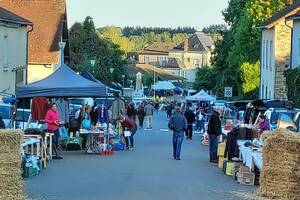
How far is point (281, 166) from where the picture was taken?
15758mm

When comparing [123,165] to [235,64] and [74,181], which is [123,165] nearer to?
[74,181]

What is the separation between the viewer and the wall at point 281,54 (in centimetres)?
5159

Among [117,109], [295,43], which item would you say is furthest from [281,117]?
[295,43]

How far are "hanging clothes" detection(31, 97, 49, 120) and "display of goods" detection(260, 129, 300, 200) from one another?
44.2ft

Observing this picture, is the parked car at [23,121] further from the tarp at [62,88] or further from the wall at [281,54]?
the wall at [281,54]

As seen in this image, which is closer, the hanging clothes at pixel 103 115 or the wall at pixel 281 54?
the hanging clothes at pixel 103 115

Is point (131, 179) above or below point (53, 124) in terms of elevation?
below

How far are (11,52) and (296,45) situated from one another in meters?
15.7

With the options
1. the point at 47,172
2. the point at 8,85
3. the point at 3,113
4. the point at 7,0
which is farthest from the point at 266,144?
the point at 7,0

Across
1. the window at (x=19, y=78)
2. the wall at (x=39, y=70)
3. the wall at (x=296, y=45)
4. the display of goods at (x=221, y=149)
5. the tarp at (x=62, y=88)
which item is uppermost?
the wall at (x=296, y=45)

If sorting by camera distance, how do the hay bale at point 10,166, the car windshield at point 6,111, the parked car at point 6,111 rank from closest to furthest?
1. the hay bale at point 10,166
2. the parked car at point 6,111
3. the car windshield at point 6,111

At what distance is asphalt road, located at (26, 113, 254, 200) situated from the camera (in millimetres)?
16578

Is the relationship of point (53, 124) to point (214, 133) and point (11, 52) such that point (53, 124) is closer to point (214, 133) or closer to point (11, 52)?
point (214, 133)

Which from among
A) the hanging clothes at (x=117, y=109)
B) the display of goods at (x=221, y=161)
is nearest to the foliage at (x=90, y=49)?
the hanging clothes at (x=117, y=109)
